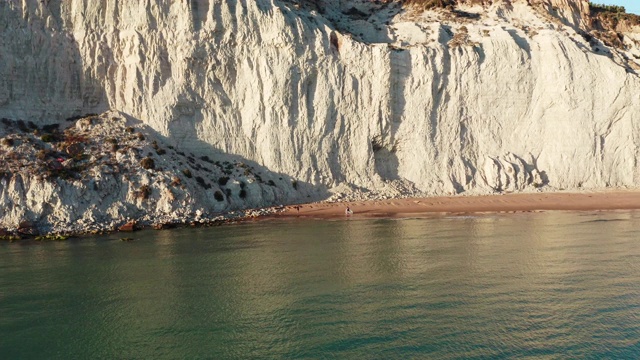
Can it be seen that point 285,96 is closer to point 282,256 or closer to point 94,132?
point 94,132

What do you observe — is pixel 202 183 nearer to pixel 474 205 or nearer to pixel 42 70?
pixel 42 70

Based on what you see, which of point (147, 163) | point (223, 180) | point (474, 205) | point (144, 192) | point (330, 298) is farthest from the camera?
point (474, 205)

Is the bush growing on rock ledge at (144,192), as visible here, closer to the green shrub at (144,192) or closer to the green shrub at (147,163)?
the green shrub at (144,192)

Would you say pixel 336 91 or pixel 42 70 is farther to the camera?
pixel 336 91

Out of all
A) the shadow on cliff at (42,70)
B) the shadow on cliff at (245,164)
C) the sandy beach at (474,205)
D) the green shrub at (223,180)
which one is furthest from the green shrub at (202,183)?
the shadow on cliff at (42,70)

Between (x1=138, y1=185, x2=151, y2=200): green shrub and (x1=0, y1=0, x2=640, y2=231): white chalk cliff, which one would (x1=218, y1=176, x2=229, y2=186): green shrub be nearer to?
(x1=0, y1=0, x2=640, y2=231): white chalk cliff

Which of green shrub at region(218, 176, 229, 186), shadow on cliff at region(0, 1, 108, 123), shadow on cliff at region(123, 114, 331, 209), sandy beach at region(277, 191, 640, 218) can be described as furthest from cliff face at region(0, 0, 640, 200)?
green shrub at region(218, 176, 229, 186)

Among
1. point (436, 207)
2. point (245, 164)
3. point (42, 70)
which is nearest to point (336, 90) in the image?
point (245, 164)
